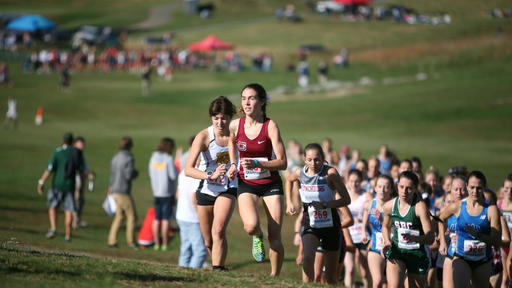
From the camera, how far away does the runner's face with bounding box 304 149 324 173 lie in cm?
1058

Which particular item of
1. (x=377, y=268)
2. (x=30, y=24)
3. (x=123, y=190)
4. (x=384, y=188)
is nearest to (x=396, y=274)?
(x=377, y=268)

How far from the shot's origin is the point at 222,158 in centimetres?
1033

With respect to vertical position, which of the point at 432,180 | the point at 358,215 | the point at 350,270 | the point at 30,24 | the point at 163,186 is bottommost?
the point at 350,270

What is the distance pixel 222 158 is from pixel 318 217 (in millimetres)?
1581

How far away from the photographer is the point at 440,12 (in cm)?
7950

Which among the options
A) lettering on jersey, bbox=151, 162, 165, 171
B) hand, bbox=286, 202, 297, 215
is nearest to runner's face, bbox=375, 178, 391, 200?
hand, bbox=286, 202, 297, 215

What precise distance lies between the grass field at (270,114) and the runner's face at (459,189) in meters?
2.82

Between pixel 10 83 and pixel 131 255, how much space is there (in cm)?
4413

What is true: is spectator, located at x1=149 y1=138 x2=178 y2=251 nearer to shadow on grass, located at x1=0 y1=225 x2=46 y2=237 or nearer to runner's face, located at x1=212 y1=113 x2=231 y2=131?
shadow on grass, located at x1=0 y1=225 x2=46 y2=237

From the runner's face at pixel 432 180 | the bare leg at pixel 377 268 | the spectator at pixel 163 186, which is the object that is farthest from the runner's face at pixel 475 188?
the spectator at pixel 163 186

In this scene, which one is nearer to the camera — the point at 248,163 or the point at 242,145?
the point at 248,163

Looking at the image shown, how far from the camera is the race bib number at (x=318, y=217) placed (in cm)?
1080

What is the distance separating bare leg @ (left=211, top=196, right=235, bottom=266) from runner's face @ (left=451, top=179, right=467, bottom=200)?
316 cm

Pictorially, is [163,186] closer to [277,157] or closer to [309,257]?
[309,257]
